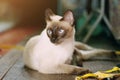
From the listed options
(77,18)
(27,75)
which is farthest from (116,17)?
(27,75)

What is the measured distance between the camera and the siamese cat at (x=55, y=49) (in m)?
1.91

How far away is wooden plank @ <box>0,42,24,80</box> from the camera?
2.08 m

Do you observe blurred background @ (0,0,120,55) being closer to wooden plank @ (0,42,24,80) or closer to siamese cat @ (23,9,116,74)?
wooden plank @ (0,42,24,80)

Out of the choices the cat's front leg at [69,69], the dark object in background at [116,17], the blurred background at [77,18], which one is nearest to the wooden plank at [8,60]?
the cat's front leg at [69,69]

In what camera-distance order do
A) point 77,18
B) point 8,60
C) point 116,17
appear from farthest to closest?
point 77,18, point 116,17, point 8,60

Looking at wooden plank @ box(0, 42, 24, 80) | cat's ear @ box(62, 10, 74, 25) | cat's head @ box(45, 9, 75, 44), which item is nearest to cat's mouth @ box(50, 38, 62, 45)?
cat's head @ box(45, 9, 75, 44)

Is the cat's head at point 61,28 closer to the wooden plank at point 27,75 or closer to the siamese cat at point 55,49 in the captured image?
the siamese cat at point 55,49

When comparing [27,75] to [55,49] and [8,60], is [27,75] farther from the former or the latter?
[8,60]

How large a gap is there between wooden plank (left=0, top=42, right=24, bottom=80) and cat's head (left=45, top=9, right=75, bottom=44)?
0.45m

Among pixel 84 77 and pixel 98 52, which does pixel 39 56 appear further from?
pixel 98 52

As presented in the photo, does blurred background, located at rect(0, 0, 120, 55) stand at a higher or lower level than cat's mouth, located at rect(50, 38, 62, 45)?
lower

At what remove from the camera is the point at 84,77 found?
70.6 inches

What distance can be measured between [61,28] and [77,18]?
1.83m

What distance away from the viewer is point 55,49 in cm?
197
